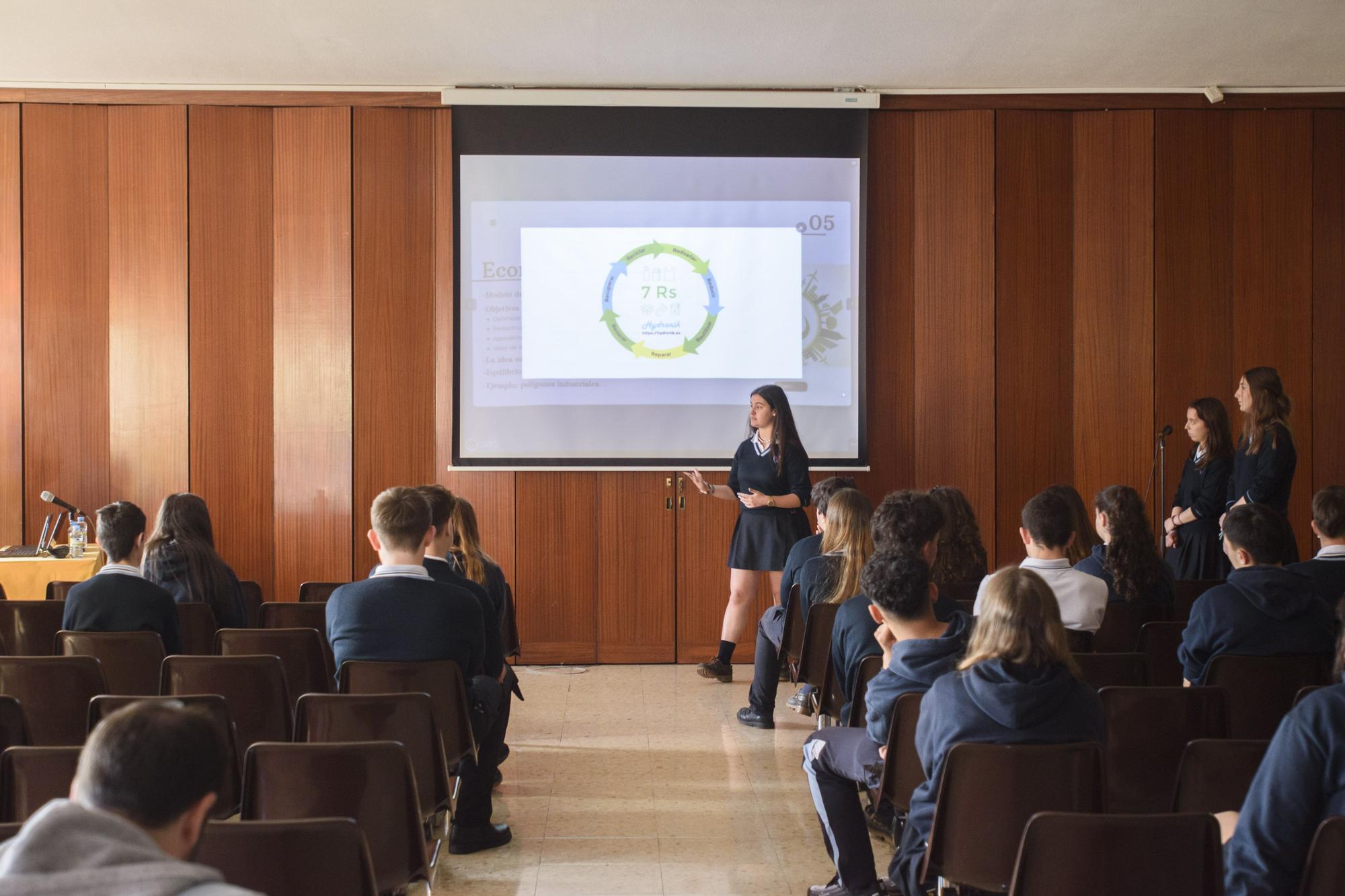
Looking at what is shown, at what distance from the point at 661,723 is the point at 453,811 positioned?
1837mm

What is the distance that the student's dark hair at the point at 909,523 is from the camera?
11.9 feet

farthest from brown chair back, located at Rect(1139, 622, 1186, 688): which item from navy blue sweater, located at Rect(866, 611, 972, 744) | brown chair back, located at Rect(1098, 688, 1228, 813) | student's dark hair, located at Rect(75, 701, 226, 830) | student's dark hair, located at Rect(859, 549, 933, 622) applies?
student's dark hair, located at Rect(75, 701, 226, 830)

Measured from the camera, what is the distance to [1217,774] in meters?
2.33

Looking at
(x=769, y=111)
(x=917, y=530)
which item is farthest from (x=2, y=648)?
(x=769, y=111)

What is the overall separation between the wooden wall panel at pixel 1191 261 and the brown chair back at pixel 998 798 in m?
4.93

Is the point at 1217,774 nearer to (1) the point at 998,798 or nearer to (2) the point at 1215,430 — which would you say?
(1) the point at 998,798

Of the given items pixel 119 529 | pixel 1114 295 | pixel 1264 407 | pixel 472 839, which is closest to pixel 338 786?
pixel 472 839

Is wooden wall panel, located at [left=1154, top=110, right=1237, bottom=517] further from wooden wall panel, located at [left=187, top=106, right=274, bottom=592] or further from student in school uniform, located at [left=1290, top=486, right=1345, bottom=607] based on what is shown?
wooden wall panel, located at [left=187, top=106, right=274, bottom=592]

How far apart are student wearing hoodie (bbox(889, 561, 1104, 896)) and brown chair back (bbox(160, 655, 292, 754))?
1892mm

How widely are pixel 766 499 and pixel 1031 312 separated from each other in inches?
90.8

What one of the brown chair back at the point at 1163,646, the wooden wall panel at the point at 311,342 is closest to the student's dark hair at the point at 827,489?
the brown chair back at the point at 1163,646

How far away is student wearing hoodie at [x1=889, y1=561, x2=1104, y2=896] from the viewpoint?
91.7 inches

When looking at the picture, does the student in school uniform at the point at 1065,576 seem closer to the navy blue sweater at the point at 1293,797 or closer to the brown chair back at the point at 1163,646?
the brown chair back at the point at 1163,646

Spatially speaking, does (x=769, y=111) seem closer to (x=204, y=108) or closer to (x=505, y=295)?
(x=505, y=295)
